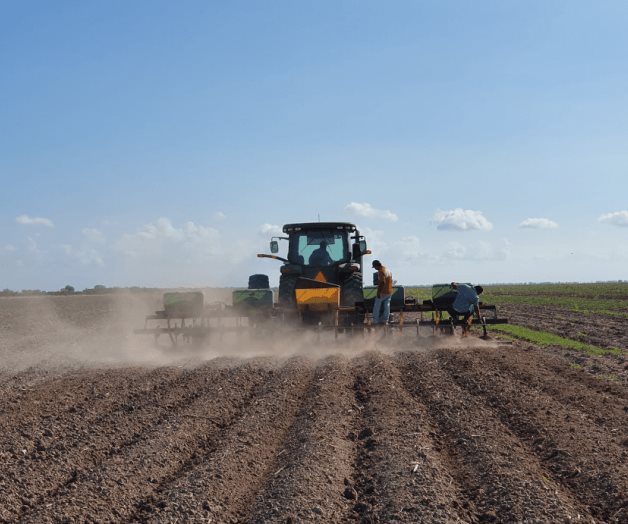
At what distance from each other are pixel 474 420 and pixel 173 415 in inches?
148

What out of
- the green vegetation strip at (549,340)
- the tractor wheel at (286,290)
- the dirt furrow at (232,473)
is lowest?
the dirt furrow at (232,473)

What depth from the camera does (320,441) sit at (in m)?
7.72

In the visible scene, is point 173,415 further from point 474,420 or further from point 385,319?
point 385,319

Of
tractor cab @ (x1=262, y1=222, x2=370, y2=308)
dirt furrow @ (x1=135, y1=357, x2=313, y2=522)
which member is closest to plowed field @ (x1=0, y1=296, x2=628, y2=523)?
dirt furrow @ (x1=135, y1=357, x2=313, y2=522)

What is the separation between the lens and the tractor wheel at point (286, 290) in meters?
17.4

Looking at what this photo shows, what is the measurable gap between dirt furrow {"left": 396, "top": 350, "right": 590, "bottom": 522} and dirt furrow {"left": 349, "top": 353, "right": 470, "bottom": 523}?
14cm

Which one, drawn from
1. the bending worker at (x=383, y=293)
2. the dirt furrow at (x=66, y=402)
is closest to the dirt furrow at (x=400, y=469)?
the dirt furrow at (x=66, y=402)

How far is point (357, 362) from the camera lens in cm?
1405

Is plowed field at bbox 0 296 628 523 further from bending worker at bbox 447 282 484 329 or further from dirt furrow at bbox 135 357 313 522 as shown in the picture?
bending worker at bbox 447 282 484 329

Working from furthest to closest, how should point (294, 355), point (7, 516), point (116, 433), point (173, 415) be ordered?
1. point (294, 355)
2. point (173, 415)
3. point (116, 433)
4. point (7, 516)

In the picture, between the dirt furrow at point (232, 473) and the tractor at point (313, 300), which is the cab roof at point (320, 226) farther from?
the dirt furrow at point (232, 473)

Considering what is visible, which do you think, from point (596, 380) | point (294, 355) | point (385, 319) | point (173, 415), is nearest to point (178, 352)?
point (294, 355)

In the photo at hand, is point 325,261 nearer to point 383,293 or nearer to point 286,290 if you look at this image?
point 286,290

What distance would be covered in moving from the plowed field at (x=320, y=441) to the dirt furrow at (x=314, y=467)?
0.02 meters
